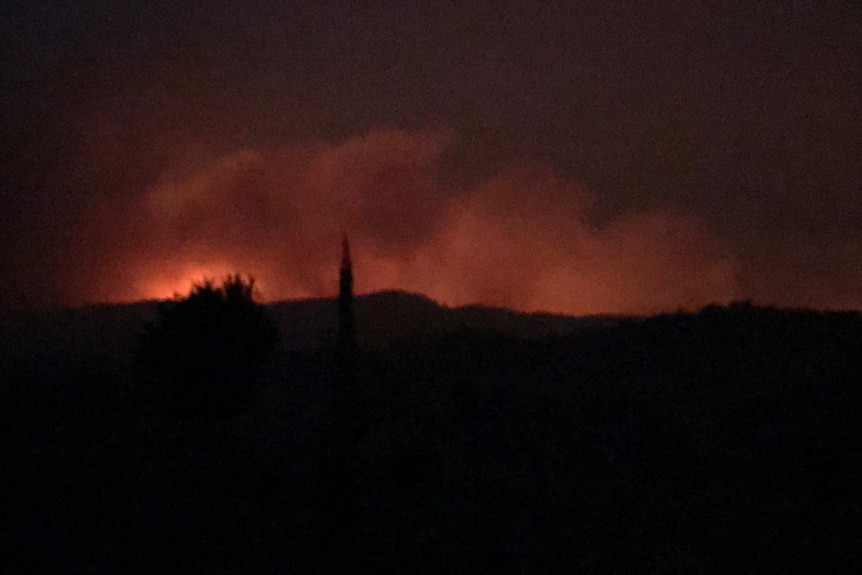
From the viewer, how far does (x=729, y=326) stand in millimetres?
27328

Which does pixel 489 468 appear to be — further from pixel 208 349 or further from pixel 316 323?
pixel 316 323

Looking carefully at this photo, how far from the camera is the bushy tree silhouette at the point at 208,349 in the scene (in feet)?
76.9

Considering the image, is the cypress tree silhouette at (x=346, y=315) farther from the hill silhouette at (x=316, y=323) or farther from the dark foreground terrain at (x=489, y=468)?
the hill silhouette at (x=316, y=323)

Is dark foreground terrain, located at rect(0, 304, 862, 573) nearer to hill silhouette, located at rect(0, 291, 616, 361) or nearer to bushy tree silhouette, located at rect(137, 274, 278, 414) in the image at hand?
bushy tree silhouette, located at rect(137, 274, 278, 414)

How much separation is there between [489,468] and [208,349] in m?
8.13

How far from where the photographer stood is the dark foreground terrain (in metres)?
15.4

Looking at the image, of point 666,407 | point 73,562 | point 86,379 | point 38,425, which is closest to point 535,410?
point 666,407

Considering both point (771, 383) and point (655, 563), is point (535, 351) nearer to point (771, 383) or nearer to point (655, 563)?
point (771, 383)

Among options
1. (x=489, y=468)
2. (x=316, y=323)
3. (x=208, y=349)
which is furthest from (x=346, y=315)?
(x=316, y=323)

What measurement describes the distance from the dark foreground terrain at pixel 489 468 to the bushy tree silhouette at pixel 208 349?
61cm

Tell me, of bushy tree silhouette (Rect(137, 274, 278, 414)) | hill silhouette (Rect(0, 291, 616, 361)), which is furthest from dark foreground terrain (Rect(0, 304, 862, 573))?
hill silhouette (Rect(0, 291, 616, 361))

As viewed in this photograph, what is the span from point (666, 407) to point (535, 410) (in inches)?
118

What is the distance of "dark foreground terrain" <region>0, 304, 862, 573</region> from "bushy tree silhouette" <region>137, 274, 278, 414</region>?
0.61m

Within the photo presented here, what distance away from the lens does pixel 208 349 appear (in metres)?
23.4
